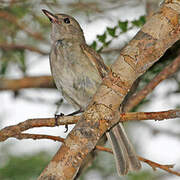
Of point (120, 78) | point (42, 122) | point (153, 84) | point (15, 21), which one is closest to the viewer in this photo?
point (120, 78)

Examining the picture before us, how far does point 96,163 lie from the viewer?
543 cm

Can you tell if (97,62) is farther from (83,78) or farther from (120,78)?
(120,78)

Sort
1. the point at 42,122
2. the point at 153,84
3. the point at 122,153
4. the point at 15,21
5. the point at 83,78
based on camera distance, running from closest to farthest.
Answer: the point at 42,122 → the point at 122,153 → the point at 83,78 → the point at 153,84 → the point at 15,21

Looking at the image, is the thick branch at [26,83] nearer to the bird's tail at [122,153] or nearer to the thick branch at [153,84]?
the thick branch at [153,84]

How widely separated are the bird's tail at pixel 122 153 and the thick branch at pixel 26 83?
1.79 m

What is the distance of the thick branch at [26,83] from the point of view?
18.1ft

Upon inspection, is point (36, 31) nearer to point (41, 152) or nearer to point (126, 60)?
point (41, 152)

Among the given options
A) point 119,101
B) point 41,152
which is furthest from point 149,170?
point 119,101

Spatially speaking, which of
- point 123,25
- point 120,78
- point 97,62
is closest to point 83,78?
point 97,62

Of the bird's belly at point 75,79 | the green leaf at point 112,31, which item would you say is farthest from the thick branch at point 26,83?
the green leaf at point 112,31

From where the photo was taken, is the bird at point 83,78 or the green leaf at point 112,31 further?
the green leaf at point 112,31

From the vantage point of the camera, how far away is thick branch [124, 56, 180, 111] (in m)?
4.36

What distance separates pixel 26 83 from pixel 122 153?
225cm

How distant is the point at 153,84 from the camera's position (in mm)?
4344
